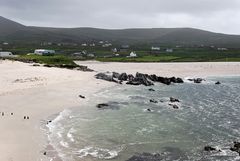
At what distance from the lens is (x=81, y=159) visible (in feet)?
80.9

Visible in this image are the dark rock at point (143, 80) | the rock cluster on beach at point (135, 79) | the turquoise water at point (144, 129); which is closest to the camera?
the turquoise water at point (144, 129)

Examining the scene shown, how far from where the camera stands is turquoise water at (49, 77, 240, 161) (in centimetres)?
2698

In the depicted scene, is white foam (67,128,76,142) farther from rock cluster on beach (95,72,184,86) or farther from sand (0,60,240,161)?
rock cluster on beach (95,72,184,86)

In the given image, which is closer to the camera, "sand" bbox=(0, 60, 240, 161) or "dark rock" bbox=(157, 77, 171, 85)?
"sand" bbox=(0, 60, 240, 161)

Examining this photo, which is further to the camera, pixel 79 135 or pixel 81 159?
pixel 79 135

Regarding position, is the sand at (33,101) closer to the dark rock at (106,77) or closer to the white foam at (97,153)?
the dark rock at (106,77)

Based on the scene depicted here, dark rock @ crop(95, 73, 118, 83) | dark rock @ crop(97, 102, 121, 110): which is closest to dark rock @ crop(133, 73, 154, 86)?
dark rock @ crop(95, 73, 118, 83)

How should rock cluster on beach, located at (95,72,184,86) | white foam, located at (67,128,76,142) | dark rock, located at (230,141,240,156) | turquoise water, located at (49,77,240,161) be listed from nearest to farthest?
1. turquoise water, located at (49,77,240,161)
2. dark rock, located at (230,141,240,156)
3. white foam, located at (67,128,76,142)
4. rock cluster on beach, located at (95,72,184,86)

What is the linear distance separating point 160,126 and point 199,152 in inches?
329

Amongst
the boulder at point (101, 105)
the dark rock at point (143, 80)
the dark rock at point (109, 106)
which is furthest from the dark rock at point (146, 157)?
the dark rock at point (143, 80)

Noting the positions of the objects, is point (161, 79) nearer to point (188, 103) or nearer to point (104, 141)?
point (188, 103)

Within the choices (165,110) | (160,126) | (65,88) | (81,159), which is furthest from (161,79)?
(81,159)

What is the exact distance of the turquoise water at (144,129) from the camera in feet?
88.5

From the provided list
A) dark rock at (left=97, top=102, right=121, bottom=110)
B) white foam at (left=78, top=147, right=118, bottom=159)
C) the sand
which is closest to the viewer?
white foam at (left=78, top=147, right=118, bottom=159)
